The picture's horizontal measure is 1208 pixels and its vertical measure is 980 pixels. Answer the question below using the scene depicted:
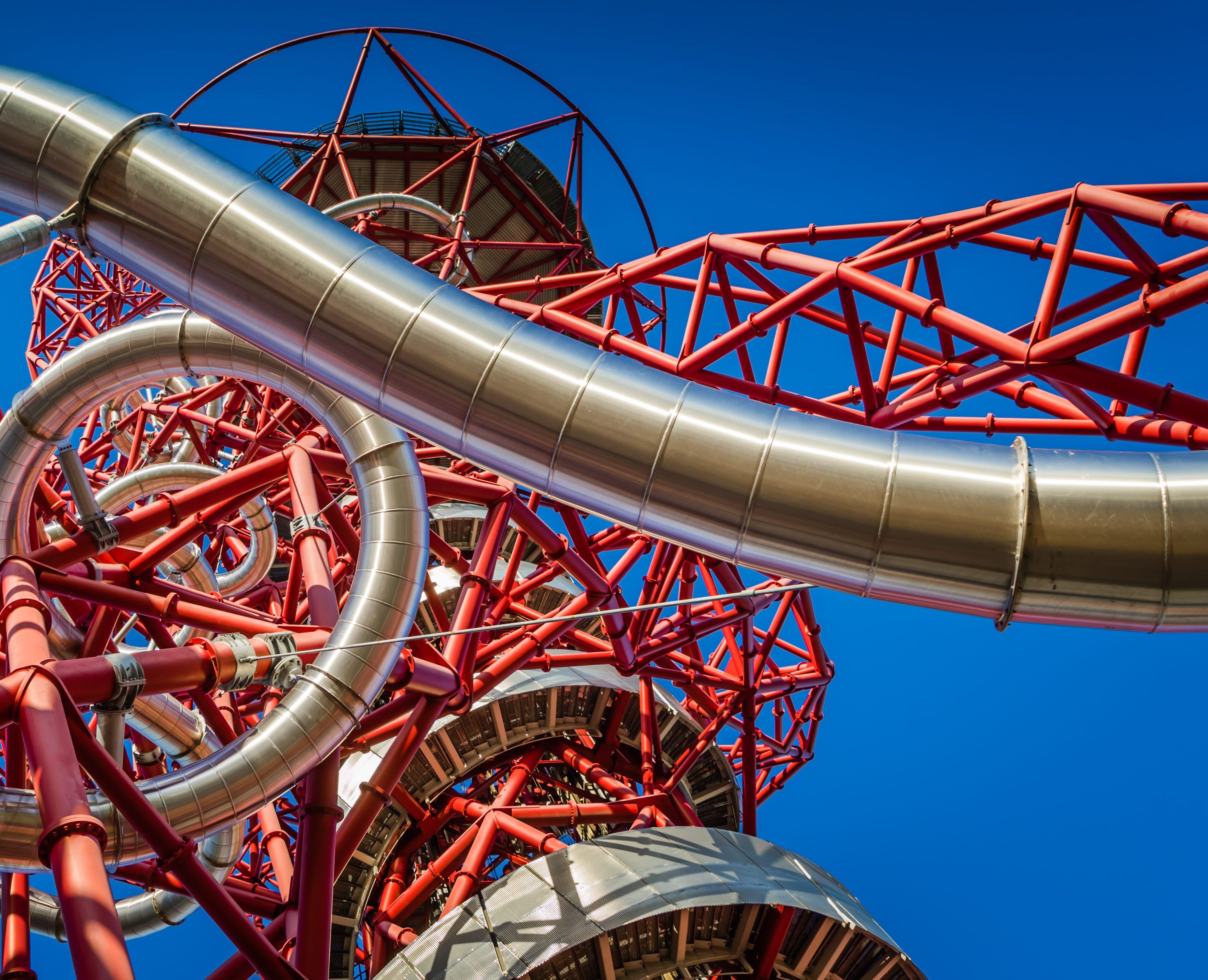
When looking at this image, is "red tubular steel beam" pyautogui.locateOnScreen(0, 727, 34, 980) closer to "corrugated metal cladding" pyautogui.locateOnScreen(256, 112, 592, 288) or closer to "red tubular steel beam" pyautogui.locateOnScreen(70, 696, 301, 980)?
"red tubular steel beam" pyautogui.locateOnScreen(70, 696, 301, 980)

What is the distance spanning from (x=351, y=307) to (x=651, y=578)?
36.3ft

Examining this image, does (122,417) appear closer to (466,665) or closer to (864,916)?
(466,665)

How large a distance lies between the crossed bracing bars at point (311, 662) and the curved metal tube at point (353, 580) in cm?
50

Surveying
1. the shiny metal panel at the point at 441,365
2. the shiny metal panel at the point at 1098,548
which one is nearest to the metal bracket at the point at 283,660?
the shiny metal panel at the point at 441,365

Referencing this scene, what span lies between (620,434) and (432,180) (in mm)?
17135

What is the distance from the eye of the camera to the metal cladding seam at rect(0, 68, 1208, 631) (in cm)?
605

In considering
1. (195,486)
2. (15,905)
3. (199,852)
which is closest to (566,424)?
(195,486)

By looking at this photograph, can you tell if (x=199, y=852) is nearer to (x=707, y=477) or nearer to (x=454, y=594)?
(x=454, y=594)

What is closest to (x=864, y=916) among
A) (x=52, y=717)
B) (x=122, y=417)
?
(x=52, y=717)

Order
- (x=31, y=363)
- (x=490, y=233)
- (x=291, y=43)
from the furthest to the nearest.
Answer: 1. (x=31, y=363)
2. (x=490, y=233)
3. (x=291, y=43)

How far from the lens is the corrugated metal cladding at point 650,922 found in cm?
984

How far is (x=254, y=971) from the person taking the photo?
8484mm

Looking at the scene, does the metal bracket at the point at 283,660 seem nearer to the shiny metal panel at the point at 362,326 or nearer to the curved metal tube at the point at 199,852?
the shiny metal panel at the point at 362,326

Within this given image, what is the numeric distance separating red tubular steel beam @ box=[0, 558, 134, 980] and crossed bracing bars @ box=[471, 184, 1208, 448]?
6804mm
